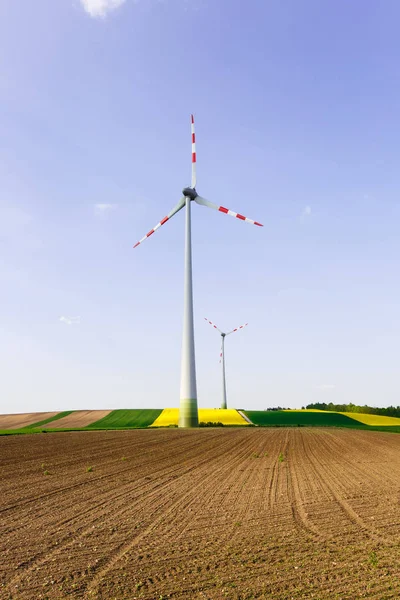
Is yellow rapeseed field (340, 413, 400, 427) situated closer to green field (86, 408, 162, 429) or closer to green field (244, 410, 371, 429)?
green field (244, 410, 371, 429)

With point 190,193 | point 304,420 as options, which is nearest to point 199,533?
point 190,193

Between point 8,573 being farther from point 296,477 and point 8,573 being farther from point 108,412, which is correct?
point 108,412

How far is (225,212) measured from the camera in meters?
57.1

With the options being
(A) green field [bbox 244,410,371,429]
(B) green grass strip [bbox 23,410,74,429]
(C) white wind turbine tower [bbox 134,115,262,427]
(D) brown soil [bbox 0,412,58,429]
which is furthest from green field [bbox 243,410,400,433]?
(D) brown soil [bbox 0,412,58,429]

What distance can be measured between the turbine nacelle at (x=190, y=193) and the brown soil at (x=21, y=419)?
3939cm

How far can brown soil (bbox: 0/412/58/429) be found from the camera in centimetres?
7426

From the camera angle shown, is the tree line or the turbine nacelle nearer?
the turbine nacelle

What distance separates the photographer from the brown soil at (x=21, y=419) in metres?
74.3

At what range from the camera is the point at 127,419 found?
7838 centimetres

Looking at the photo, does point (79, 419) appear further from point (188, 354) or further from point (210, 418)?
point (188, 354)

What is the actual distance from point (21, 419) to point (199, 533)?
260ft

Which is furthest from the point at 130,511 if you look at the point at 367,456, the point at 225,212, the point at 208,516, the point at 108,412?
the point at 108,412

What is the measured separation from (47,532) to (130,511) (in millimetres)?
2472

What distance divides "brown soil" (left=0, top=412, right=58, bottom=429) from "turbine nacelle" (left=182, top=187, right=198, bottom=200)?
3939 cm
